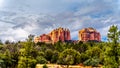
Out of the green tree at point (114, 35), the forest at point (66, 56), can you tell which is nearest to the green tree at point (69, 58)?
the forest at point (66, 56)

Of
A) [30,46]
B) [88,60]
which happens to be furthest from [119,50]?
[88,60]

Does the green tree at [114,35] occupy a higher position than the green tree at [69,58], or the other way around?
the green tree at [114,35]

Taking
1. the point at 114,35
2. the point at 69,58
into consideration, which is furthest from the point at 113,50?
the point at 69,58

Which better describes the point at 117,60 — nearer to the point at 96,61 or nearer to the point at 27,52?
the point at 27,52

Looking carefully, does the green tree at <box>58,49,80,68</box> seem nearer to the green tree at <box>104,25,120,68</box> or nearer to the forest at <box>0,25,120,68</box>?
the forest at <box>0,25,120,68</box>

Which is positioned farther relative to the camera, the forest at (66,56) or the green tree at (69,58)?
the green tree at (69,58)

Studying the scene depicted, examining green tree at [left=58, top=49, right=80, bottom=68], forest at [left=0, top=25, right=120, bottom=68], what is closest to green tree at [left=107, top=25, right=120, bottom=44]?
forest at [left=0, top=25, right=120, bottom=68]

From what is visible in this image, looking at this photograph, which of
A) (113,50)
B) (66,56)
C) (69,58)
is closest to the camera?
(113,50)

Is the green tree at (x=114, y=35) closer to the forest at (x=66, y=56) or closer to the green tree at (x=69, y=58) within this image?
the forest at (x=66, y=56)

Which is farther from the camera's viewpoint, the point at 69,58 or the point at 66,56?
the point at 66,56

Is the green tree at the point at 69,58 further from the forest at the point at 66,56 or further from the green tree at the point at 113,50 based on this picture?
the green tree at the point at 113,50

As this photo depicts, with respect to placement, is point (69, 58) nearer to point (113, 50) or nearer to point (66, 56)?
point (66, 56)

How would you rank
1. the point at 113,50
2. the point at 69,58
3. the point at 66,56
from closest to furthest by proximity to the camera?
the point at 113,50
the point at 69,58
the point at 66,56

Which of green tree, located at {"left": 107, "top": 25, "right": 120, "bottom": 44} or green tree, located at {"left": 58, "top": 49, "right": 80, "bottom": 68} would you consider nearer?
green tree, located at {"left": 107, "top": 25, "right": 120, "bottom": 44}
